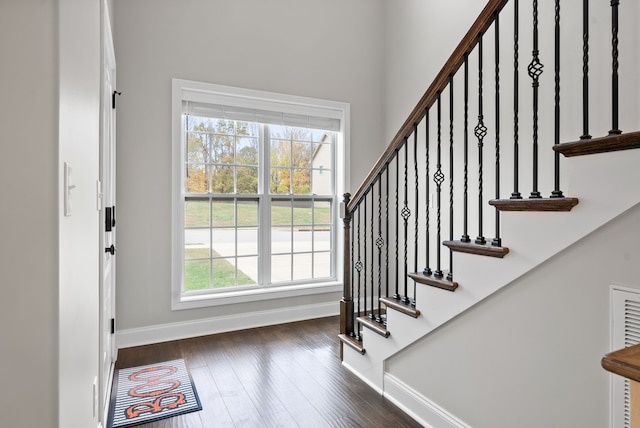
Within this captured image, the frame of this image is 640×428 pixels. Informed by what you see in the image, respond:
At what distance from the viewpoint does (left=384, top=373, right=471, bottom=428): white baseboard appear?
188 cm

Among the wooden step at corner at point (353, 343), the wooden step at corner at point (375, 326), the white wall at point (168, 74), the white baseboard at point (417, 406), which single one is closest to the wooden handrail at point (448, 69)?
the wooden step at corner at point (375, 326)

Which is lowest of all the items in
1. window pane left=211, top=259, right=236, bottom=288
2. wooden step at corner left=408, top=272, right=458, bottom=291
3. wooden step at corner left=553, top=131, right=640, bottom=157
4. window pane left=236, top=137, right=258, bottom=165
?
window pane left=211, top=259, right=236, bottom=288

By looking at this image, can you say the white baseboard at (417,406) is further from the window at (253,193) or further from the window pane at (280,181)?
the window pane at (280,181)

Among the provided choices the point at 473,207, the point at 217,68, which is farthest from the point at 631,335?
the point at 217,68

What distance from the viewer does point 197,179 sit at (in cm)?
357

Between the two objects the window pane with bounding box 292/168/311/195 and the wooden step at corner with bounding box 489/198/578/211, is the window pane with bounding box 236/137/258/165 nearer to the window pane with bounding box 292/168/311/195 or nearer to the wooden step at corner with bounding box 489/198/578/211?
the window pane with bounding box 292/168/311/195

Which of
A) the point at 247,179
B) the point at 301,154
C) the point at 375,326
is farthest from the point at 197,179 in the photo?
the point at 375,326

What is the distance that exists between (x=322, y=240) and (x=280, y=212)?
62 centimetres

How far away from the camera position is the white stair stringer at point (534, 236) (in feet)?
3.92

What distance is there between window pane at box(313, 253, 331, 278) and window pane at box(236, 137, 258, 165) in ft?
4.19
